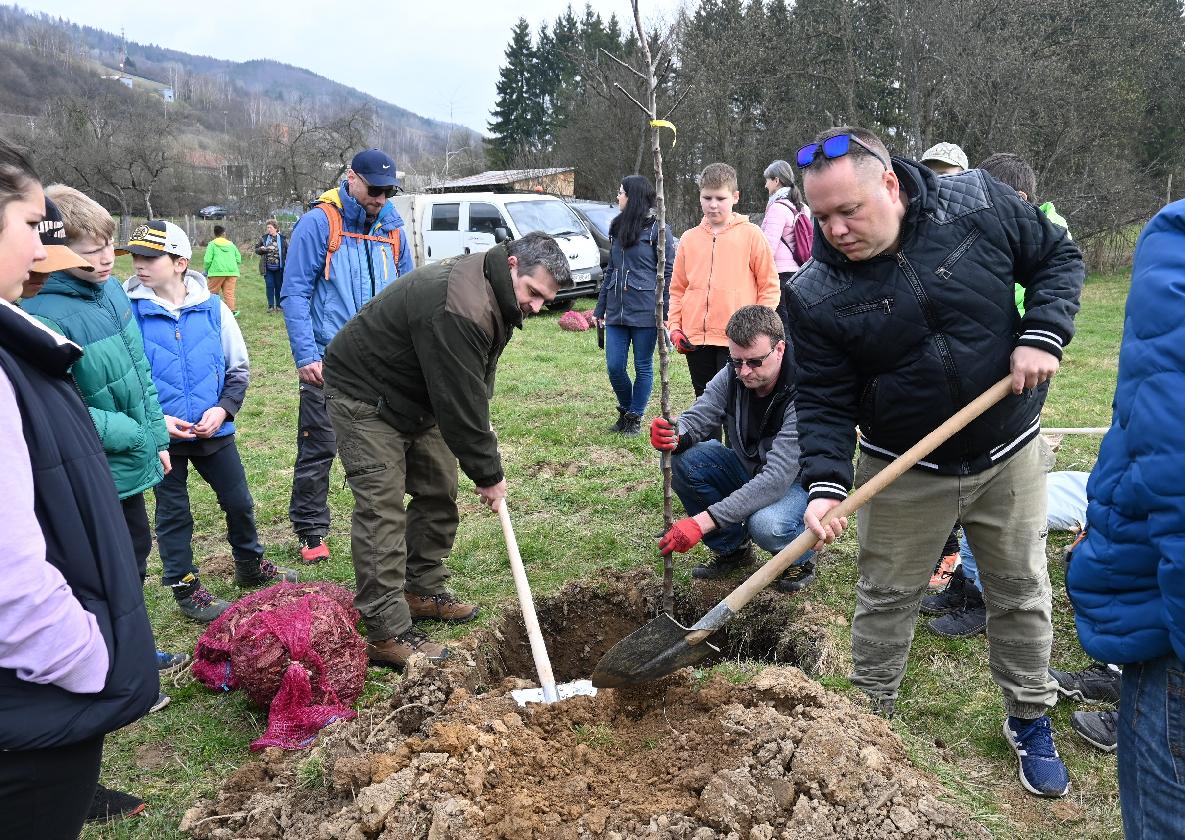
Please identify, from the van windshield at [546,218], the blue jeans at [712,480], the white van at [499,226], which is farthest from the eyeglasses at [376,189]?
the van windshield at [546,218]

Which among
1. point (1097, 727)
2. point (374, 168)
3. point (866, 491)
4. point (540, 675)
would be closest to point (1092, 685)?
point (1097, 727)

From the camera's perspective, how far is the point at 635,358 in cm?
678

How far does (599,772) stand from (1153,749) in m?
1.58

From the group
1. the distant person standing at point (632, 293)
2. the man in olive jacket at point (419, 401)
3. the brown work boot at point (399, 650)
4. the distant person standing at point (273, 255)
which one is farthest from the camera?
the distant person standing at point (273, 255)

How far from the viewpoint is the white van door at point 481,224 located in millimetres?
14242

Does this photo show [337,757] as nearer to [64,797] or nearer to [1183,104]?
[64,797]

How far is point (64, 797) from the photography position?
167cm

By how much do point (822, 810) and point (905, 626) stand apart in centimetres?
91

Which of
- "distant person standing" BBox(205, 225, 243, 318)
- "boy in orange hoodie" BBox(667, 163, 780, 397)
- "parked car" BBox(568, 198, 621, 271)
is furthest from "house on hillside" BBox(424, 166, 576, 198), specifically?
"boy in orange hoodie" BBox(667, 163, 780, 397)

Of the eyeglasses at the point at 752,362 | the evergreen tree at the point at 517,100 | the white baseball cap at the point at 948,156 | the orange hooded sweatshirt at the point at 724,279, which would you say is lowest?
the eyeglasses at the point at 752,362

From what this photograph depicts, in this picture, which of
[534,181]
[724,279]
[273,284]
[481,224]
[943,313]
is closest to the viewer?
[943,313]

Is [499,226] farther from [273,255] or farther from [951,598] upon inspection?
[951,598]

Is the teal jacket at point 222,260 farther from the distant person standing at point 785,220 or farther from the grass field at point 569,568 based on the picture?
the distant person standing at point 785,220

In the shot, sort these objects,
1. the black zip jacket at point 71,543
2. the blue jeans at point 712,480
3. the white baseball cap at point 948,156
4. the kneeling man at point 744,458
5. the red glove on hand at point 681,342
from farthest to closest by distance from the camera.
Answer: the red glove on hand at point 681,342
the white baseball cap at point 948,156
the blue jeans at point 712,480
the kneeling man at point 744,458
the black zip jacket at point 71,543
